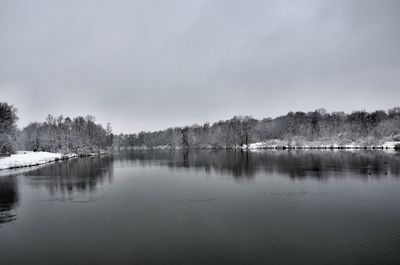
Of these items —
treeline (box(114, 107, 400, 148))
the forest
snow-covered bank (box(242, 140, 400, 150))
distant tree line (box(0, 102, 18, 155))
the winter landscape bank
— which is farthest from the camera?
treeline (box(114, 107, 400, 148))

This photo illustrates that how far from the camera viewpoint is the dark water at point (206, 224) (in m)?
14.7

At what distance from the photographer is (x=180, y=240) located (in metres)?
16.7

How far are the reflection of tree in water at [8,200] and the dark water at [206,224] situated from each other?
90mm

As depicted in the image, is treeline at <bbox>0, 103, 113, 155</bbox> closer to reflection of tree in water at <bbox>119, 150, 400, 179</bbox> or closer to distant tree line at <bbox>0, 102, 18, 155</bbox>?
distant tree line at <bbox>0, 102, 18, 155</bbox>

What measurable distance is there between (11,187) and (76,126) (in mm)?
94676

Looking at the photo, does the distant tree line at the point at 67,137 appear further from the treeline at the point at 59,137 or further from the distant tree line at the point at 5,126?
the distant tree line at the point at 5,126

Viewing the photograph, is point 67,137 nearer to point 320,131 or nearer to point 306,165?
point 306,165

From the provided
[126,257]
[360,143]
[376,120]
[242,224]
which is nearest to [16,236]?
[126,257]

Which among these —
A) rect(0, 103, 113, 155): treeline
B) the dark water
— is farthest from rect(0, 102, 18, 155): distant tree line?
the dark water

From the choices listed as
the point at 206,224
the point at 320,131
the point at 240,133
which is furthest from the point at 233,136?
the point at 206,224

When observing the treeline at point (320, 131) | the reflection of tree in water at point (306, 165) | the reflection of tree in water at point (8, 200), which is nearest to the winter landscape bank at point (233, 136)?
the treeline at point (320, 131)

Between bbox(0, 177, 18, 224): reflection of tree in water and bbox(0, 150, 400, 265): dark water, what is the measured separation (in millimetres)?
90

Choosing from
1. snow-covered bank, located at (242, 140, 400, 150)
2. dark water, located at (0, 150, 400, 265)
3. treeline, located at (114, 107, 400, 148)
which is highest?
treeline, located at (114, 107, 400, 148)

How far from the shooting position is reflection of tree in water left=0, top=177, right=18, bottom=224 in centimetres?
2245
